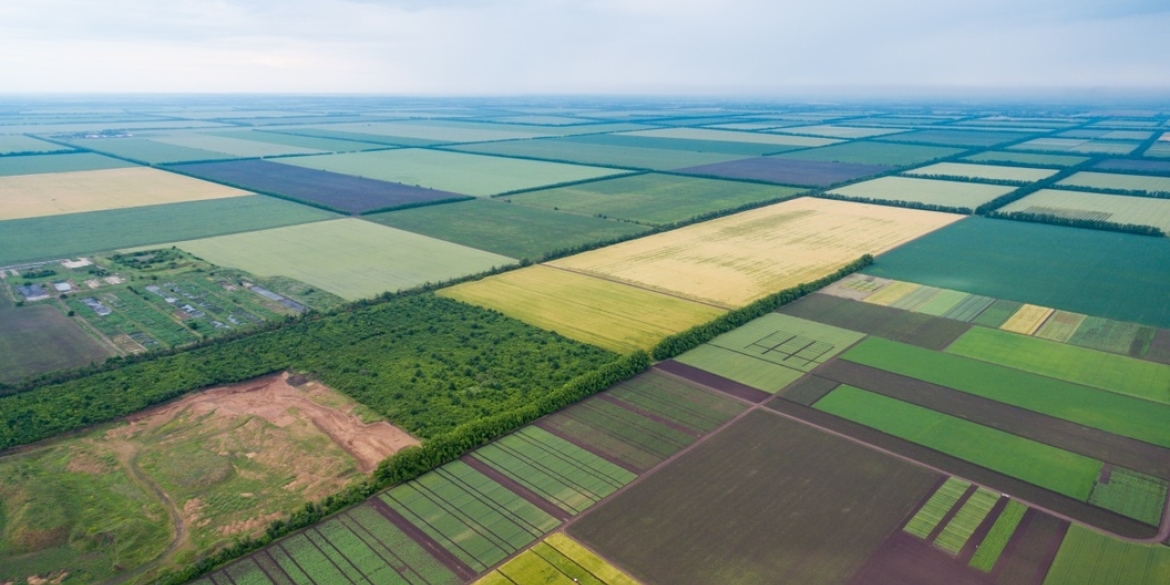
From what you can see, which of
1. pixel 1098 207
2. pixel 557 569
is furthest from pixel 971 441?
pixel 1098 207

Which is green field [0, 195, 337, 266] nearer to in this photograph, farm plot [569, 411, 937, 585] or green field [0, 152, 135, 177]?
green field [0, 152, 135, 177]

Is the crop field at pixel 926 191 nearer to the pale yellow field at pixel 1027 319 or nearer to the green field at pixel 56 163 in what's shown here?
the pale yellow field at pixel 1027 319

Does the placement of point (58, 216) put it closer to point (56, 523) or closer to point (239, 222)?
point (239, 222)

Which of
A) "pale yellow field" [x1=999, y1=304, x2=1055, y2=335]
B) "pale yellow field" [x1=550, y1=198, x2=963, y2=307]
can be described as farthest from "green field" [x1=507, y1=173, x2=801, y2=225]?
"pale yellow field" [x1=999, y1=304, x2=1055, y2=335]

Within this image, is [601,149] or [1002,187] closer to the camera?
[1002,187]

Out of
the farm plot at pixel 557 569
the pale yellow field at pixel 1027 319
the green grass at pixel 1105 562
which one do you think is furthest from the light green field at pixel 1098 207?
the farm plot at pixel 557 569

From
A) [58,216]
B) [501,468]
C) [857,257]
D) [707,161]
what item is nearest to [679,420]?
[501,468]
